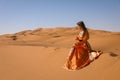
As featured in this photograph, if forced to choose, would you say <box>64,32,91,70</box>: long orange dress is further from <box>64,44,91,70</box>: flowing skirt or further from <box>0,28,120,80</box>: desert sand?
<box>0,28,120,80</box>: desert sand

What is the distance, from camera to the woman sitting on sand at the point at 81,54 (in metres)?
11.3

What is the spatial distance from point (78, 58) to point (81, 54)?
0.18 metres

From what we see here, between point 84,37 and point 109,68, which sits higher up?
Answer: point 84,37

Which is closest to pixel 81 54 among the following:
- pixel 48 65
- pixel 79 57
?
pixel 79 57

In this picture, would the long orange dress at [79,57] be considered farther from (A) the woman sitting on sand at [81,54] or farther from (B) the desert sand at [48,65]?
(B) the desert sand at [48,65]

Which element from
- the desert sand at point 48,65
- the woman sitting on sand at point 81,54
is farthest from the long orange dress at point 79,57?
the desert sand at point 48,65

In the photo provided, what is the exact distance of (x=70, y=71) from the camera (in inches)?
446

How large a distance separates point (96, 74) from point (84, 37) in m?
1.68

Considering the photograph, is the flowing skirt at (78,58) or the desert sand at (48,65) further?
the flowing skirt at (78,58)

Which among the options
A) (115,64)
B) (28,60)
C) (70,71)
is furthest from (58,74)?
(28,60)

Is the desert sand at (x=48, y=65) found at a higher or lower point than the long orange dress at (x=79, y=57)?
lower

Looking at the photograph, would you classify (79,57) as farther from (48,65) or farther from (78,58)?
(48,65)

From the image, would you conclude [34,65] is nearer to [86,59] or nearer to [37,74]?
[37,74]

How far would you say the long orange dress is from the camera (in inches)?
446
